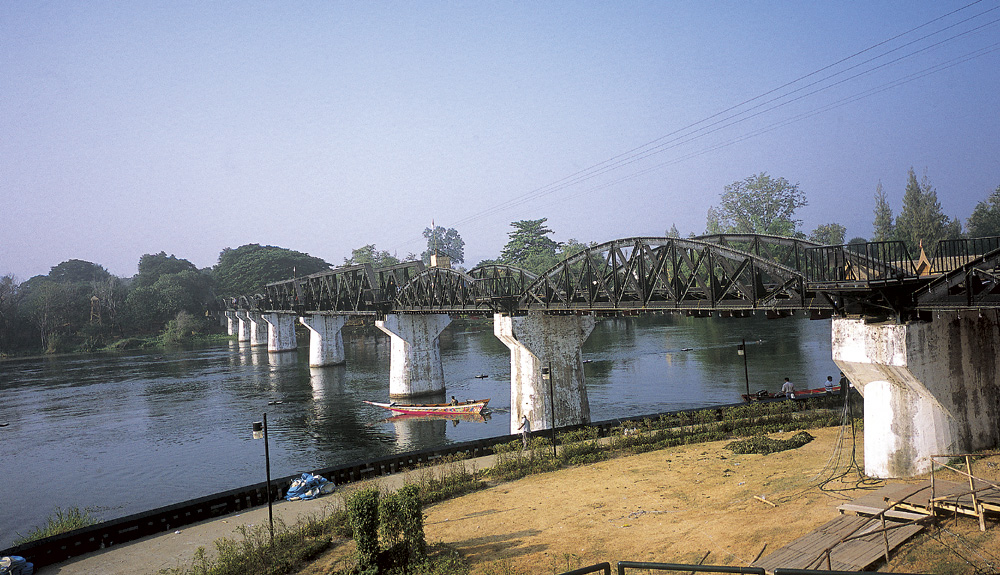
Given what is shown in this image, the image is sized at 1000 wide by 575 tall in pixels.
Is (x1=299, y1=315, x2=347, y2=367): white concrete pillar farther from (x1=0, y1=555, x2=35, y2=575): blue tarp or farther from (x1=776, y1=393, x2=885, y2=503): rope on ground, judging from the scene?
(x1=776, y1=393, x2=885, y2=503): rope on ground

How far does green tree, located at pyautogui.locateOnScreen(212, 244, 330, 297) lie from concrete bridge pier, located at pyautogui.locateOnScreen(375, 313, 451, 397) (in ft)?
373

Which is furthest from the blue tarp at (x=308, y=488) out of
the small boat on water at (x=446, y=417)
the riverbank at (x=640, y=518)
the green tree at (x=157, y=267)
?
the green tree at (x=157, y=267)

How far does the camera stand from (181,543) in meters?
20.1

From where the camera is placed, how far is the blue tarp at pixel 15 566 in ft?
56.4

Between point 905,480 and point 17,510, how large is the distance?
40.8 meters

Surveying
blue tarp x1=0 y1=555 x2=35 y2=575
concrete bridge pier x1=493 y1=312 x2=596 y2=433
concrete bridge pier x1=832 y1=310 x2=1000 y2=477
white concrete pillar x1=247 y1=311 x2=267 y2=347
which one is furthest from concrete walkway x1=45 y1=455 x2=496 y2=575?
white concrete pillar x1=247 y1=311 x2=267 y2=347

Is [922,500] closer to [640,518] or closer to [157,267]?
[640,518]

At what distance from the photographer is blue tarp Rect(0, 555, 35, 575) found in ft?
56.4

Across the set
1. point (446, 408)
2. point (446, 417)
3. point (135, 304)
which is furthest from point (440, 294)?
point (135, 304)

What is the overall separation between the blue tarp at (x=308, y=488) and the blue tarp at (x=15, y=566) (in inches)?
324

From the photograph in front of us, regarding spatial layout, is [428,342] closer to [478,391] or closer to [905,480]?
[478,391]

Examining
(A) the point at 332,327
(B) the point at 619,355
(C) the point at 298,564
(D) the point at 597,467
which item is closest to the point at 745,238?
(D) the point at 597,467

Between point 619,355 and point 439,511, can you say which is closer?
Answer: point 439,511

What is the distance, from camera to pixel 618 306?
30.5m
